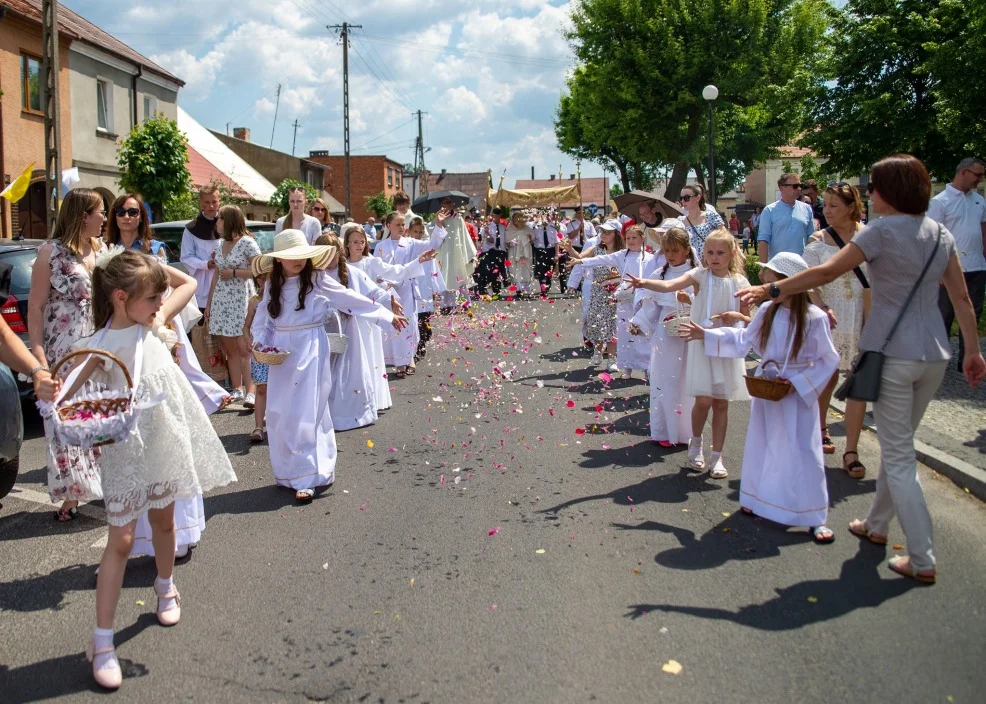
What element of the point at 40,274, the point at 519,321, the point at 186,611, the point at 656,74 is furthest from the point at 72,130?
the point at 186,611

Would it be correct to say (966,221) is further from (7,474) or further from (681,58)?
(681,58)

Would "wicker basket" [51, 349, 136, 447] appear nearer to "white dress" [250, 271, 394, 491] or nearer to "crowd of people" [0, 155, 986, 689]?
"crowd of people" [0, 155, 986, 689]

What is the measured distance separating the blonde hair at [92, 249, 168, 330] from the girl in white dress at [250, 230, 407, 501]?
97.8 inches

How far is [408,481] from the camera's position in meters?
7.09

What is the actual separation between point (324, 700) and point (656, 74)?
124 feet

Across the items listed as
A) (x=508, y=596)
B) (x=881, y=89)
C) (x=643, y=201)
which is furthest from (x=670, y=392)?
(x=881, y=89)

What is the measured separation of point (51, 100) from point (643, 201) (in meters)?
10.9

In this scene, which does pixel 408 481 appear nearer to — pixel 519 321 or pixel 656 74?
pixel 519 321

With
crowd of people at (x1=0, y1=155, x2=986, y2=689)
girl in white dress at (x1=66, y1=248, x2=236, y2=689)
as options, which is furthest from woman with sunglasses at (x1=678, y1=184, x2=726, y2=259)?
girl in white dress at (x1=66, y1=248, x2=236, y2=689)

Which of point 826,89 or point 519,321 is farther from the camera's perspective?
point 826,89

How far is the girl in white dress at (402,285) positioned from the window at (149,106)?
2600 cm

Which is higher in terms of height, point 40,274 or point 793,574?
point 40,274

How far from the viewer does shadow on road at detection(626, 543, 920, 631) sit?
4.40m

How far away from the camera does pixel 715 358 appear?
23.0 feet
